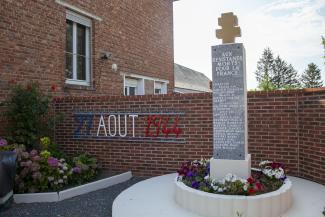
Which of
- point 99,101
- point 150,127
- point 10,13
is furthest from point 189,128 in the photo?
point 10,13

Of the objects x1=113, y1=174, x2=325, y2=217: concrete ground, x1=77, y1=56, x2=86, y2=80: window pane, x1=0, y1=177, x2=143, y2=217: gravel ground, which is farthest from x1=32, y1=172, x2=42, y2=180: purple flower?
x1=77, y1=56, x2=86, y2=80: window pane

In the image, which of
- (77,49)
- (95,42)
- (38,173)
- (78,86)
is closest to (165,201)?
(38,173)

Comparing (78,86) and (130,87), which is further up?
(130,87)

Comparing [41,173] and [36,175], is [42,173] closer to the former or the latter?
[41,173]

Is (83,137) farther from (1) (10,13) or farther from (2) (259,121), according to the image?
(2) (259,121)

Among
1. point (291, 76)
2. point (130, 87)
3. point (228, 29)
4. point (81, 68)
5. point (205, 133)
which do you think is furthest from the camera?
point (291, 76)

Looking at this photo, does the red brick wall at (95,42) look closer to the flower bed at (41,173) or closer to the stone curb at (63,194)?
the flower bed at (41,173)

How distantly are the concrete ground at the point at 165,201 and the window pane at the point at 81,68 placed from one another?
4.94 meters

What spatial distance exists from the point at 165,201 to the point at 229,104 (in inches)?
69.2

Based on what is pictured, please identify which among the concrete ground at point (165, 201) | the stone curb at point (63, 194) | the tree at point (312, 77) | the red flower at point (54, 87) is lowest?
the stone curb at point (63, 194)

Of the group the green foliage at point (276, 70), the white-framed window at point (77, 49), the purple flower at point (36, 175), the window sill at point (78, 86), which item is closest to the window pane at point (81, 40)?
the white-framed window at point (77, 49)

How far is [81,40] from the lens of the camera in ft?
32.8

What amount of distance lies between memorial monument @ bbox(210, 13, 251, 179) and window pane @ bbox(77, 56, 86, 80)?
18.6 ft

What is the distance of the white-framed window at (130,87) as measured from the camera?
12106 millimetres
